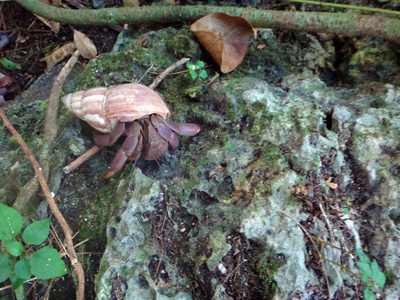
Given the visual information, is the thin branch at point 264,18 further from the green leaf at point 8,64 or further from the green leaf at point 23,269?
the green leaf at point 23,269

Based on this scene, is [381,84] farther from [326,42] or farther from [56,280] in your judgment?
[56,280]

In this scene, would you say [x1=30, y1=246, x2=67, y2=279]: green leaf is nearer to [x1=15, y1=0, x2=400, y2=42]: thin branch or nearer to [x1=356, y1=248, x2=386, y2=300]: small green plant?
[x1=356, y1=248, x2=386, y2=300]: small green plant

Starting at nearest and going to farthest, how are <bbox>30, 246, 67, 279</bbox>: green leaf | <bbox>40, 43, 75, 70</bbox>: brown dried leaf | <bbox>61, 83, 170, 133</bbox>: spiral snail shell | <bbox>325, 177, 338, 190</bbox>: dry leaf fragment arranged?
<bbox>30, 246, 67, 279</bbox>: green leaf < <bbox>325, 177, 338, 190</bbox>: dry leaf fragment < <bbox>61, 83, 170, 133</bbox>: spiral snail shell < <bbox>40, 43, 75, 70</bbox>: brown dried leaf

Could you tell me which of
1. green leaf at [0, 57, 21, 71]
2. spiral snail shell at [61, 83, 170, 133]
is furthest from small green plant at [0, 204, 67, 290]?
green leaf at [0, 57, 21, 71]

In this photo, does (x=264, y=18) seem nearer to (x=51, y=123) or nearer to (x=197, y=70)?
(x=197, y=70)

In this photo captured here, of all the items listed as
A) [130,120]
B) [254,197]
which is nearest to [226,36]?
[130,120]

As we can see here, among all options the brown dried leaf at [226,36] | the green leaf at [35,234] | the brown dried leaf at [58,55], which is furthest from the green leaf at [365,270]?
the brown dried leaf at [58,55]

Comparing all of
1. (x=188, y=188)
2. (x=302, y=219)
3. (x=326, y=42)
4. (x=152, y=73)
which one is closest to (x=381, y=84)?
(x=326, y=42)
